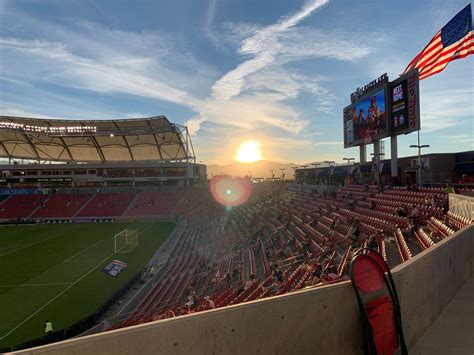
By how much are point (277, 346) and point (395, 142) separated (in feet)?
79.4

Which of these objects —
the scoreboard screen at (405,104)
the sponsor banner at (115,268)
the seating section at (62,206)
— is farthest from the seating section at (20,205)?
the scoreboard screen at (405,104)

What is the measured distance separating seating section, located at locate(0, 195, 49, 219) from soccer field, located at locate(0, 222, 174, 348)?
17.8 metres

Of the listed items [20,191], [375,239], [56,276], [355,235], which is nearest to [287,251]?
[355,235]

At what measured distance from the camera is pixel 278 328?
3.08 m

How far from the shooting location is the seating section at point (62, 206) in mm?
55062

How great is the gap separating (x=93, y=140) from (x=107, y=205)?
2209 centimetres

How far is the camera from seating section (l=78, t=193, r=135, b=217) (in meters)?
54.4

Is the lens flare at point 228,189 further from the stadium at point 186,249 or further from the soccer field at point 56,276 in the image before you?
the soccer field at point 56,276

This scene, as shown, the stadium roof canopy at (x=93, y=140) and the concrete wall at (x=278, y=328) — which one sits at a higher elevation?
the stadium roof canopy at (x=93, y=140)

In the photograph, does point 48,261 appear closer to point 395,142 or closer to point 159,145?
point 395,142

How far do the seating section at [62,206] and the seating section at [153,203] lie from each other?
9351mm

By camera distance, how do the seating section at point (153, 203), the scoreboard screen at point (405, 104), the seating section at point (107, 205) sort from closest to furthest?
the scoreboard screen at point (405, 104) < the seating section at point (153, 203) < the seating section at point (107, 205)

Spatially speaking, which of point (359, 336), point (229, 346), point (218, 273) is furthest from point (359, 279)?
point (218, 273)

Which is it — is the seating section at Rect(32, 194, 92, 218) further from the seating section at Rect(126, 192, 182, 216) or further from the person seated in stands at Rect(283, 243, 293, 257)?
the person seated in stands at Rect(283, 243, 293, 257)
